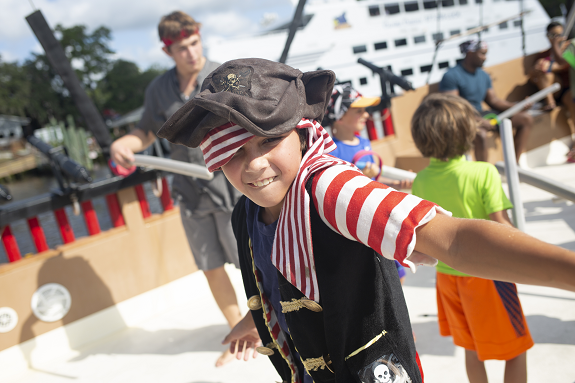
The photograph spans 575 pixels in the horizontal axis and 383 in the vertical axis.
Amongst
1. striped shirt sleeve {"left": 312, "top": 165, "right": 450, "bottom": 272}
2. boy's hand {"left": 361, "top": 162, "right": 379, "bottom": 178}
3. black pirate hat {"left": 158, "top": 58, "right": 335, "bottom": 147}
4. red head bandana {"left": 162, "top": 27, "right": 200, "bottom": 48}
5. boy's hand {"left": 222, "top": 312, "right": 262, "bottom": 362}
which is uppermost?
red head bandana {"left": 162, "top": 27, "right": 200, "bottom": 48}

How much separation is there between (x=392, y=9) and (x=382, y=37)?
76.4 inches

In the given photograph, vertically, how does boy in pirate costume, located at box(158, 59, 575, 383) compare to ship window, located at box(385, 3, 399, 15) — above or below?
below

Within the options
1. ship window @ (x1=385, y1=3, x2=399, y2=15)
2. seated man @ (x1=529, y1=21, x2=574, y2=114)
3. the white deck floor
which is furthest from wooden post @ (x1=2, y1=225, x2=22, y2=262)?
ship window @ (x1=385, y1=3, x2=399, y2=15)

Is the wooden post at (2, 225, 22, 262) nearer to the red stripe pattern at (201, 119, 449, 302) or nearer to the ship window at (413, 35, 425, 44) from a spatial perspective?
the red stripe pattern at (201, 119, 449, 302)

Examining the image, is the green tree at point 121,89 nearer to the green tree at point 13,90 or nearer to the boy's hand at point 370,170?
the green tree at point 13,90

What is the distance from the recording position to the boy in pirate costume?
71cm

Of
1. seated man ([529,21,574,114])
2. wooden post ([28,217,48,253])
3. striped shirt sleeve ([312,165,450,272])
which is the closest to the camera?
striped shirt sleeve ([312,165,450,272])

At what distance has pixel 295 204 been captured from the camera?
0.89 m

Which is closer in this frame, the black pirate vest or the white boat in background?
the black pirate vest

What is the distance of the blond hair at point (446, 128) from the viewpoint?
1.68 metres

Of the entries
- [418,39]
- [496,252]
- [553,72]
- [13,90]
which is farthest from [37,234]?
[13,90]

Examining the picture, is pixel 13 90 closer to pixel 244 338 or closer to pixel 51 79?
pixel 51 79

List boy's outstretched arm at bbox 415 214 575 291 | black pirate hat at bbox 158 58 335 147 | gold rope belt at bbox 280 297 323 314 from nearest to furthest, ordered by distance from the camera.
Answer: boy's outstretched arm at bbox 415 214 575 291, black pirate hat at bbox 158 58 335 147, gold rope belt at bbox 280 297 323 314

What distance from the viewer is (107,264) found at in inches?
120
